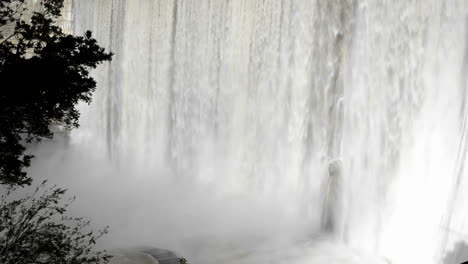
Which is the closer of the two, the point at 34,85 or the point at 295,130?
the point at 34,85

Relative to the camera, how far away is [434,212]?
8633mm

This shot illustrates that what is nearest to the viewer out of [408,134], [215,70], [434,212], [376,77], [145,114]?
[434,212]

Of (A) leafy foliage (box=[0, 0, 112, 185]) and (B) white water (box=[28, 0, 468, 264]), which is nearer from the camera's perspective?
(A) leafy foliage (box=[0, 0, 112, 185])

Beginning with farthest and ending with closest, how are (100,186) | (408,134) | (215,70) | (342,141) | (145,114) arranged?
1. (145,114)
2. (100,186)
3. (215,70)
4. (342,141)
5. (408,134)

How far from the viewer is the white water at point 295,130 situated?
28.9 feet

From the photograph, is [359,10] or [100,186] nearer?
[359,10]

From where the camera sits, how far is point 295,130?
12273 mm

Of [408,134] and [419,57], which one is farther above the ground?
[419,57]

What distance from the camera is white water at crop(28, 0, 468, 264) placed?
28.9 feet

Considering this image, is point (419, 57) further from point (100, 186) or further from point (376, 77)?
point (100, 186)

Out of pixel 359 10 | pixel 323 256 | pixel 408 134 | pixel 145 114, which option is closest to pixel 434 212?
pixel 408 134

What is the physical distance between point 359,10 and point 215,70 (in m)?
5.49

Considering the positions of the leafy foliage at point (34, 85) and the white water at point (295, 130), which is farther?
the white water at point (295, 130)

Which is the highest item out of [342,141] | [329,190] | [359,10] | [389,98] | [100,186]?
[359,10]
